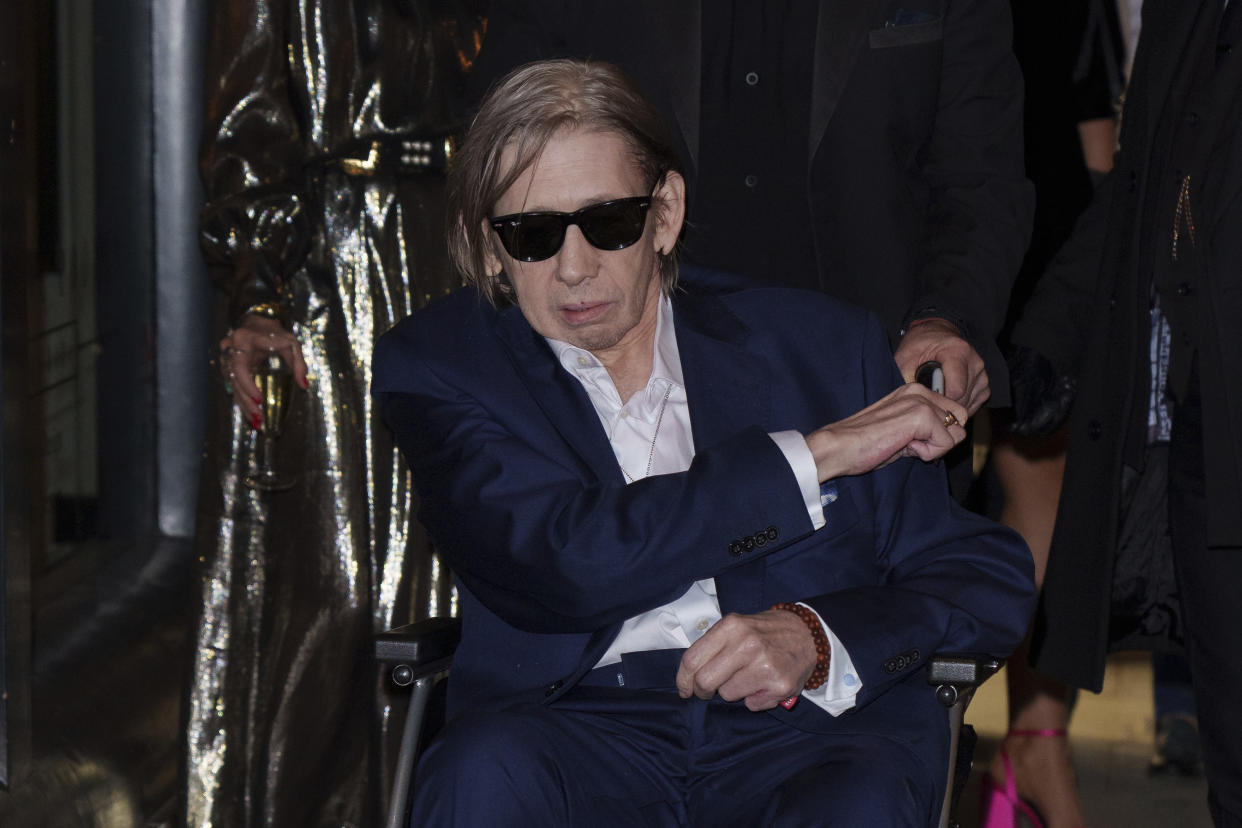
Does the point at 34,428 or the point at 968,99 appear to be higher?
the point at 968,99

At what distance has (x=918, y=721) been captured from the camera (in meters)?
2.30

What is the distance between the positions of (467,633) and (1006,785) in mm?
1900

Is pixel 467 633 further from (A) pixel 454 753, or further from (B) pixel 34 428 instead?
(B) pixel 34 428

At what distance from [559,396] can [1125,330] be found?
3.81ft

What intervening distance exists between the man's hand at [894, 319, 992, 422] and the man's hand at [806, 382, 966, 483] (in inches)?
11.3

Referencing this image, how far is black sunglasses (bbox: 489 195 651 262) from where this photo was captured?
2391mm

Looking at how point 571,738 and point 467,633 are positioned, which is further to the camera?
point 467,633

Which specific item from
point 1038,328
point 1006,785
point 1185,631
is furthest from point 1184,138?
point 1006,785

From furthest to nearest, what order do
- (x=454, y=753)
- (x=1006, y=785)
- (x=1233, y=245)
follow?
(x=1006, y=785) → (x=1233, y=245) → (x=454, y=753)

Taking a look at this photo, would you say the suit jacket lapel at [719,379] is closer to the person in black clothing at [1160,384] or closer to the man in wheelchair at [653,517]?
the man in wheelchair at [653,517]

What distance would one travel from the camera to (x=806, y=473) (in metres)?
2.24

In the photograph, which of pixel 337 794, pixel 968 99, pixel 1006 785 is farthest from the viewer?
pixel 1006 785

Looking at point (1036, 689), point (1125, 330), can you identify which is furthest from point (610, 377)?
point (1036, 689)

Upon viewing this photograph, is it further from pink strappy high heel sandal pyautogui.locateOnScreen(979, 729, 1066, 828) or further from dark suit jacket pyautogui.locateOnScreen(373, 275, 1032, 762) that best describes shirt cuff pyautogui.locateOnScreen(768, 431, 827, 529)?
pink strappy high heel sandal pyautogui.locateOnScreen(979, 729, 1066, 828)
